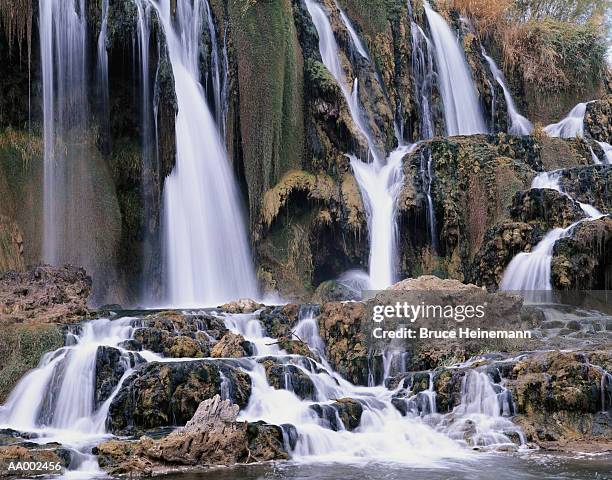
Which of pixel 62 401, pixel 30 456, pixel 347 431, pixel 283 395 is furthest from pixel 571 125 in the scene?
pixel 30 456

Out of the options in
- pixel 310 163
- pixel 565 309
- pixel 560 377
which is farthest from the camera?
pixel 310 163

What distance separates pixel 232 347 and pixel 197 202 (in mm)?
7913

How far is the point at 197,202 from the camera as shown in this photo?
66.4ft

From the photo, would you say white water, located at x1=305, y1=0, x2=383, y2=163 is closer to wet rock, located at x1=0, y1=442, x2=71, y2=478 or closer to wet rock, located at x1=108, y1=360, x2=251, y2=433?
wet rock, located at x1=108, y1=360, x2=251, y2=433

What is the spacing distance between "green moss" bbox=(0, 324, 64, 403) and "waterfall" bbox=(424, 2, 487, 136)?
54.7 feet

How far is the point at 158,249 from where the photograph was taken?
64.8ft

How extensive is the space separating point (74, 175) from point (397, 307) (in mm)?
9222

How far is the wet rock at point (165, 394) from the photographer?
35.9 feet

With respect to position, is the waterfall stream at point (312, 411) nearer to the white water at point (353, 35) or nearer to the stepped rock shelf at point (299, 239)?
the stepped rock shelf at point (299, 239)

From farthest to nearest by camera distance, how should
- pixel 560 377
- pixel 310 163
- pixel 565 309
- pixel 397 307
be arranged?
pixel 310 163
pixel 565 309
pixel 397 307
pixel 560 377

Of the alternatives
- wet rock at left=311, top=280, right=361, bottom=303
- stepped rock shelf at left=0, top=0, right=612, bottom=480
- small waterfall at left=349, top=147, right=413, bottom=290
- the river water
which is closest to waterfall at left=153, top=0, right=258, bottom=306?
stepped rock shelf at left=0, top=0, right=612, bottom=480

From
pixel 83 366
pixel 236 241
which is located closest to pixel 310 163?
pixel 236 241

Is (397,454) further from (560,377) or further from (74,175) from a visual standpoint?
(74,175)

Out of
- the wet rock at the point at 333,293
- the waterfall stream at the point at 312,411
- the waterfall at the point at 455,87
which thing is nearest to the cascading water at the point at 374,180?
the wet rock at the point at 333,293
